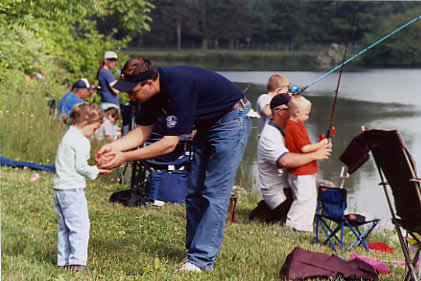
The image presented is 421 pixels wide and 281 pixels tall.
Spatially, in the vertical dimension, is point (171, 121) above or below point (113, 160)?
above

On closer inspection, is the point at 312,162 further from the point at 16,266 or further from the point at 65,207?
the point at 16,266

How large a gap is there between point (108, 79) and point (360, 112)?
16276mm

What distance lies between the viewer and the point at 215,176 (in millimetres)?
3799

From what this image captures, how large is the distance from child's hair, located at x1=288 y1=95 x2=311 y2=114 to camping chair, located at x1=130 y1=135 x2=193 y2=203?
4.31 feet

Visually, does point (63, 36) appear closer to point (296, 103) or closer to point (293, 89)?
point (293, 89)

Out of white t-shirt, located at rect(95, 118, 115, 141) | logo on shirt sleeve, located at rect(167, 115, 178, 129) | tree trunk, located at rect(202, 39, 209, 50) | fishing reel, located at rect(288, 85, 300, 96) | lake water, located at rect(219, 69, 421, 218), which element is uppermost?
logo on shirt sleeve, located at rect(167, 115, 178, 129)

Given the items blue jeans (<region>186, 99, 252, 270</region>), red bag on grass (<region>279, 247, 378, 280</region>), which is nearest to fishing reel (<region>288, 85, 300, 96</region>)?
blue jeans (<region>186, 99, 252, 270</region>)

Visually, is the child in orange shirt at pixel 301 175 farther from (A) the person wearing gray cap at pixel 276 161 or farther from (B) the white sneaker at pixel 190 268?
(B) the white sneaker at pixel 190 268

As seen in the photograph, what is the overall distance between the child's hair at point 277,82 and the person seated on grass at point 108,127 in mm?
3824

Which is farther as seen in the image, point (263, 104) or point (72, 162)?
point (263, 104)

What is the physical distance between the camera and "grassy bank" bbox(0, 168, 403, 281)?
3689 mm

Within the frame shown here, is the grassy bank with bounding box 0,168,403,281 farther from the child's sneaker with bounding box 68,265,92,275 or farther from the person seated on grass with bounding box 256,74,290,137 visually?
the person seated on grass with bounding box 256,74,290,137

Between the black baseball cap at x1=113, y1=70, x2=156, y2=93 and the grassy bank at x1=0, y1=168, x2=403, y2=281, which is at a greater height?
the black baseball cap at x1=113, y1=70, x2=156, y2=93

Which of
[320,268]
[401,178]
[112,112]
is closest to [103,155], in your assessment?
[320,268]
